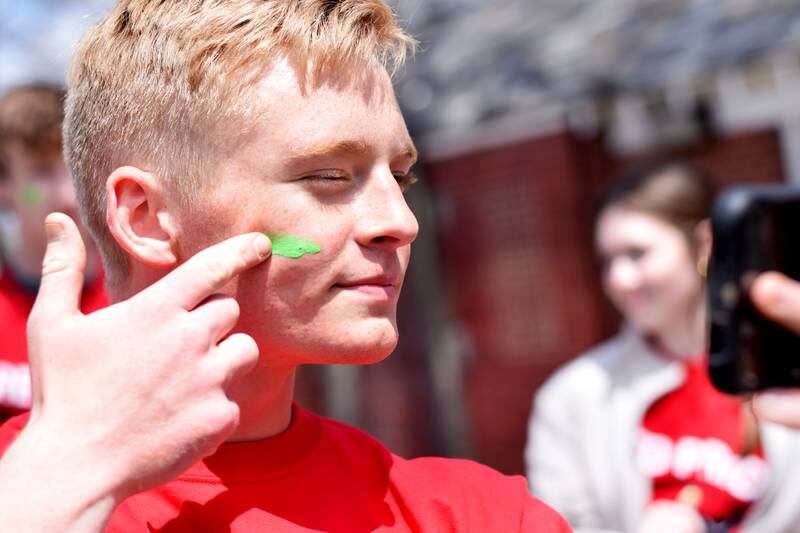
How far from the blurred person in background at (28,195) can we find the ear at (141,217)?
5.70 ft

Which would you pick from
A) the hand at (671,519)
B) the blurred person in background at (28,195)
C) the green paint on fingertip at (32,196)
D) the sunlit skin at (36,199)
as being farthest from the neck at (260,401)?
the green paint on fingertip at (32,196)

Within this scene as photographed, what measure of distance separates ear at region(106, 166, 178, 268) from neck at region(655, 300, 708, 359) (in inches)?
96.2

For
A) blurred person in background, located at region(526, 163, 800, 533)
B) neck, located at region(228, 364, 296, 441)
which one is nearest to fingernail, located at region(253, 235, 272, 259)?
neck, located at region(228, 364, 296, 441)

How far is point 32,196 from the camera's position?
3365 millimetres

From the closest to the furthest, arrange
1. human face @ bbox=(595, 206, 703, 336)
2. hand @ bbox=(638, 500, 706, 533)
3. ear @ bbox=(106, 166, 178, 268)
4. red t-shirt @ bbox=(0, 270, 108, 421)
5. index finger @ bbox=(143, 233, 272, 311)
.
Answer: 1. index finger @ bbox=(143, 233, 272, 311)
2. ear @ bbox=(106, 166, 178, 268)
3. hand @ bbox=(638, 500, 706, 533)
4. red t-shirt @ bbox=(0, 270, 108, 421)
5. human face @ bbox=(595, 206, 703, 336)

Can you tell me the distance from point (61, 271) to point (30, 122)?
7.66 ft

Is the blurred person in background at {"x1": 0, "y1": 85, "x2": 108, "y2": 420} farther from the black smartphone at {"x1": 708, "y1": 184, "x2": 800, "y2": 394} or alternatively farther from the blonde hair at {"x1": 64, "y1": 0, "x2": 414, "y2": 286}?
the black smartphone at {"x1": 708, "y1": 184, "x2": 800, "y2": 394}

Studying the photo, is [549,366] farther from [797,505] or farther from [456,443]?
[797,505]

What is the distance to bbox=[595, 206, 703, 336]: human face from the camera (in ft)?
11.6

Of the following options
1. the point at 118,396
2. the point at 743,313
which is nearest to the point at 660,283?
the point at 743,313

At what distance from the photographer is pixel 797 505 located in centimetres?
297

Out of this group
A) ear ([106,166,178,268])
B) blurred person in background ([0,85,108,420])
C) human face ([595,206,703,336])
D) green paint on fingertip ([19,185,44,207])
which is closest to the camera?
ear ([106,166,178,268])

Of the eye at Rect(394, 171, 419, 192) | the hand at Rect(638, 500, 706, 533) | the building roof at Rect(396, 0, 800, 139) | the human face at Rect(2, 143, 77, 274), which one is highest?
the building roof at Rect(396, 0, 800, 139)

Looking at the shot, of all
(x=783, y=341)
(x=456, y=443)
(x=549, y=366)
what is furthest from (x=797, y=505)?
(x=456, y=443)
